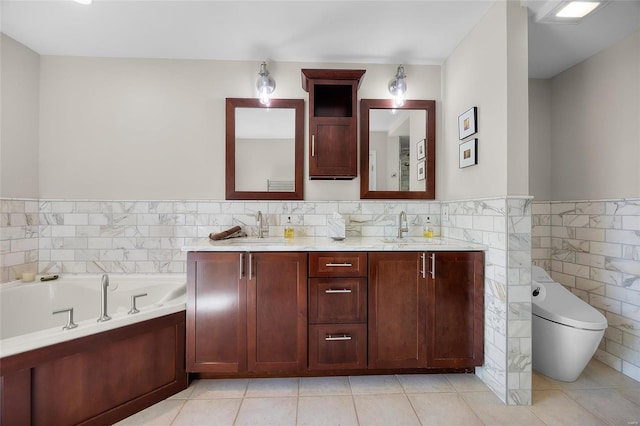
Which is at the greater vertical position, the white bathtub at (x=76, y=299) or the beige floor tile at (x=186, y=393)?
the white bathtub at (x=76, y=299)

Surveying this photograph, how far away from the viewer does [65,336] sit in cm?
137

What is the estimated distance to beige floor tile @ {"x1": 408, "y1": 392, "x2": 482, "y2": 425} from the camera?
1518 millimetres

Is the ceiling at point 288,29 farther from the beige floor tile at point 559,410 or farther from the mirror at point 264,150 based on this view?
the beige floor tile at point 559,410

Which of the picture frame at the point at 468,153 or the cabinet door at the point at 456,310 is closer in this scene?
the cabinet door at the point at 456,310

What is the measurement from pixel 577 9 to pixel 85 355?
349cm

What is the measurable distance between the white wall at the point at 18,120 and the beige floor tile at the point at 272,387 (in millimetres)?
2368

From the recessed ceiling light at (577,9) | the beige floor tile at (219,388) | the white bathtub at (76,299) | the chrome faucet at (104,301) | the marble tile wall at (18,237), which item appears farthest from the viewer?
the marble tile wall at (18,237)

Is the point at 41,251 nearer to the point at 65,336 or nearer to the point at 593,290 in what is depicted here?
the point at 65,336

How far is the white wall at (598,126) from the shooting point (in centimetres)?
195

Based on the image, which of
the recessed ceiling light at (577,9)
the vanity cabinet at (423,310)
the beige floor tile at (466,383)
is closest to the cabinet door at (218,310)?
the vanity cabinet at (423,310)

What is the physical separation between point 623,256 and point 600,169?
0.68 meters

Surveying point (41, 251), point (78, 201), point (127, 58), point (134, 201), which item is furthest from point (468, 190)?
point (41, 251)

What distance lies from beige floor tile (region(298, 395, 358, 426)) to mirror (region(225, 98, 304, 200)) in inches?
58.5

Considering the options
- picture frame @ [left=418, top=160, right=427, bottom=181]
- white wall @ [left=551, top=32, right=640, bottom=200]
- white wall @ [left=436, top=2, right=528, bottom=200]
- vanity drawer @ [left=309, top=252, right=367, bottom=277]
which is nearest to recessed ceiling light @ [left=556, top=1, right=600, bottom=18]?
white wall @ [left=436, top=2, right=528, bottom=200]
